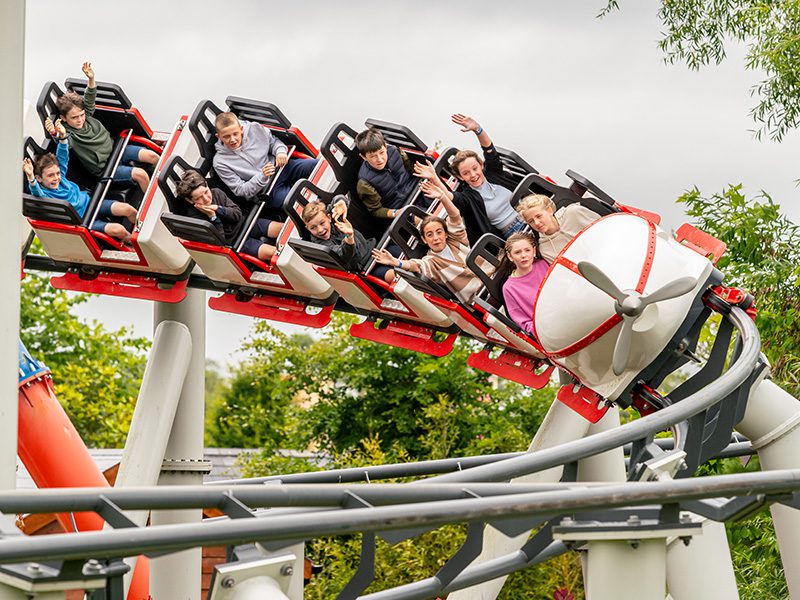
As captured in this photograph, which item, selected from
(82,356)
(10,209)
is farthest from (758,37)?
(82,356)

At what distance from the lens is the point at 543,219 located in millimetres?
5719

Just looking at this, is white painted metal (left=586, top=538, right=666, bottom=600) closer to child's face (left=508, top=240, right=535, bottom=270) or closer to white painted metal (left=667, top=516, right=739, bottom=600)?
white painted metal (left=667, top=516, right=739, bottom=600)

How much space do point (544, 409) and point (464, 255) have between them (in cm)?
623

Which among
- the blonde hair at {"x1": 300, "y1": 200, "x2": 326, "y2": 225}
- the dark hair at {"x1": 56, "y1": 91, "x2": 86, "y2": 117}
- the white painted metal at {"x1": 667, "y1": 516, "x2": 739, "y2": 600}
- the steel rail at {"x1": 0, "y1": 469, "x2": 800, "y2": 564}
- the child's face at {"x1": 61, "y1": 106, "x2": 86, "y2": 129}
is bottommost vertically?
the steel rail at {"x1": 0, "y1": 469, "x2": 800, "y2": 564}

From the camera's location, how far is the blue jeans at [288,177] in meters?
6.67

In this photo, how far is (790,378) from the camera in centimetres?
888

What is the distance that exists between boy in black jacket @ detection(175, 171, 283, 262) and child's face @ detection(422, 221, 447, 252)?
860mm

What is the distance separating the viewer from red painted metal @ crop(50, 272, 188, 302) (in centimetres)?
681

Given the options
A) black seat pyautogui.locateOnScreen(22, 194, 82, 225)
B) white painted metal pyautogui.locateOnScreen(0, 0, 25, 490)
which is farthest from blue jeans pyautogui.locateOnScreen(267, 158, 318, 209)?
white painted metal pyautogui.locateOnScreen(0, 0, 25, 490)

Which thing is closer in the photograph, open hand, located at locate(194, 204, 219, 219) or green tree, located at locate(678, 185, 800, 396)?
open hand, located at locate(194, 204, 219, 219)

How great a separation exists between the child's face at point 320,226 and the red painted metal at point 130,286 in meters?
0.98

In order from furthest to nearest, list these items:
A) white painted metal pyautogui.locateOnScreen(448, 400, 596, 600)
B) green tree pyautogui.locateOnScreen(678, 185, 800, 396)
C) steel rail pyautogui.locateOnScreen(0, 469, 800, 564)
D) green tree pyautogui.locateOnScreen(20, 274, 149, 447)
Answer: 1. green tree pyautogui.locateOnScreen(20, 274, 149, 447)
2. green tree pyautogui.locateOnScreen(678, 185, 800, 396)
3. white painted metal pyautogui.locateOnScreen(448, 400, 596, 600)
4. steel rail pyautogui.locateOnScreen(0, 469, 800, 564)

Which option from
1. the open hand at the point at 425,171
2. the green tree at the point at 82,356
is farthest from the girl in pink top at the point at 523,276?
the green tree at the point at 82,356

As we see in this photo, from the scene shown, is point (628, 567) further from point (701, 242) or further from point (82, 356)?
point (82, 356)
